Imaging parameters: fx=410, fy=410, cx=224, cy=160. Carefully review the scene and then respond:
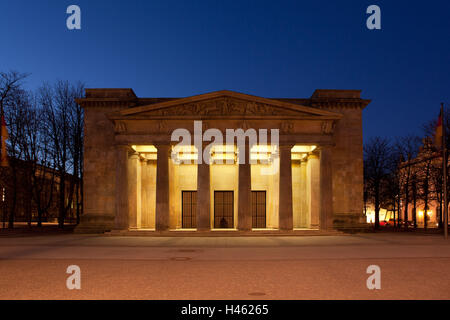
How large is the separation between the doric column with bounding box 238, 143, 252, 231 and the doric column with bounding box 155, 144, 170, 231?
6.52 m

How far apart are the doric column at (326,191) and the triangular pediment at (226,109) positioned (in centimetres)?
354

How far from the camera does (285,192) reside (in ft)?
119

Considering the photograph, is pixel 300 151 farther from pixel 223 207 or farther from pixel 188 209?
pixel 188 209

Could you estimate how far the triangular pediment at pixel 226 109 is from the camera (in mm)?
36656

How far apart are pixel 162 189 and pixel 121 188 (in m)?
3.89

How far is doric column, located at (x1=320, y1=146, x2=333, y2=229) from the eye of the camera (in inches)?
1449

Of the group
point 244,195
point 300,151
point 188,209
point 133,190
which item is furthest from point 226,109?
point 188,209

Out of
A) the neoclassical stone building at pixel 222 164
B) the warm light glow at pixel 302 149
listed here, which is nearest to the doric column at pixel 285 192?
the neoclassical stone building at pixel 222 164

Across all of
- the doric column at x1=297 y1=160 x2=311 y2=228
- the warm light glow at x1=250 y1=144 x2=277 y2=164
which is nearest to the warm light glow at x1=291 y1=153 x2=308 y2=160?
the doric column at x1=297 y1=160 x2=311 y2=228

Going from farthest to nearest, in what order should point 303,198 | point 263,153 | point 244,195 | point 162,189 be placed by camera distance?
1. point 303,198
2. point 263,153
3. point 162,189
4. point 244,195

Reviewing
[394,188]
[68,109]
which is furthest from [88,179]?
[394,188]
